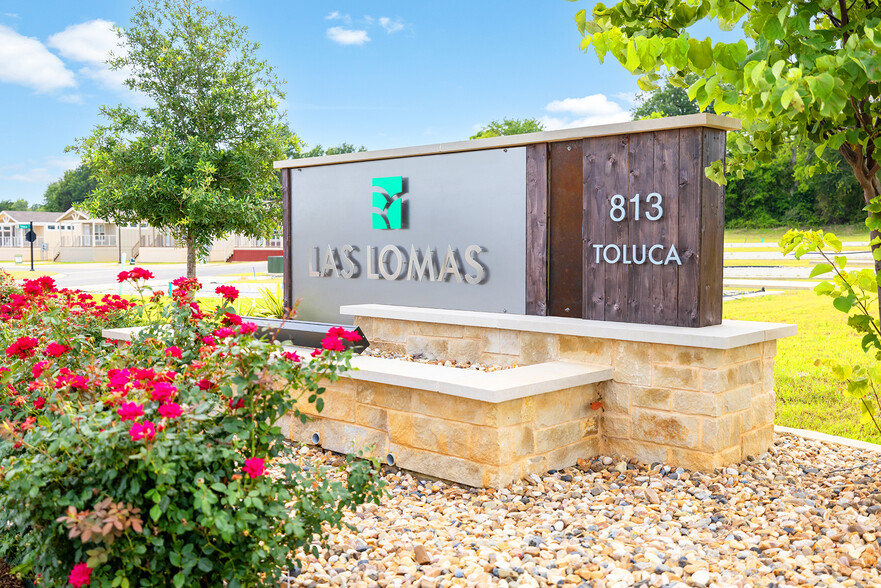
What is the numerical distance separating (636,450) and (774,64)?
2654 mm

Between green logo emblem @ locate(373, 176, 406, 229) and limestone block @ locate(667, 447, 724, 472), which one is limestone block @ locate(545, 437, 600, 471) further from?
green logo emblem @ locate(373, 176, 406, 229)

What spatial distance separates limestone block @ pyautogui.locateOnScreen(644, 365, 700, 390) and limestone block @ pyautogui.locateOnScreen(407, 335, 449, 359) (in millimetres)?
1696

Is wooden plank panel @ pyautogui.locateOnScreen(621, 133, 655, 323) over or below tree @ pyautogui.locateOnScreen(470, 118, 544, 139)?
below

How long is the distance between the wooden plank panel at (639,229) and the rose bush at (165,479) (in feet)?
8.71

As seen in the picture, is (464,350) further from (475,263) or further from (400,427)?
(400,427)

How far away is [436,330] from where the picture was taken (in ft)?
18.9

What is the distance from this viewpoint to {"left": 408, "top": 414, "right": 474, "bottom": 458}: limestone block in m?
4.18

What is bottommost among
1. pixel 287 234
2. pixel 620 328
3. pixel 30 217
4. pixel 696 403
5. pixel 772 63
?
pixel 696 403

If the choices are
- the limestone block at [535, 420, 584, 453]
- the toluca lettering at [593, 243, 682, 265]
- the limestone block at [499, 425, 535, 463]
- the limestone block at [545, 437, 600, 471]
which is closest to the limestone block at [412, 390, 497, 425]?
the limestone block at [499, 425, 535, 463]

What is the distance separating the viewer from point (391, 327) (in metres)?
6.09

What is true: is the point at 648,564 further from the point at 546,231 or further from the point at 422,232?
the point at 422,232

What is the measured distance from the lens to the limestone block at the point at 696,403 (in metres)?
4.36

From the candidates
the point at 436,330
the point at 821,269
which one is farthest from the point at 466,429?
the point at 821,269

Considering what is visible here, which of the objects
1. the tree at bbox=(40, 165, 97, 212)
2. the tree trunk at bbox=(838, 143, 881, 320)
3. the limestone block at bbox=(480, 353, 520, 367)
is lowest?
the limestone block at bbox=(480, 353, 520, 367)
